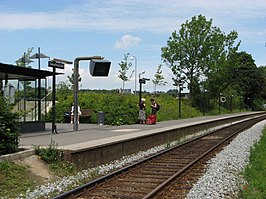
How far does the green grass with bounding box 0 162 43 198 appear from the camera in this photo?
9.58 meters

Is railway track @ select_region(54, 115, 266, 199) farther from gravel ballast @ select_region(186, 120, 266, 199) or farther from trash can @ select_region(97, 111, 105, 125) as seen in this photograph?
trash can @ select_region(97, 111, 105, 125)

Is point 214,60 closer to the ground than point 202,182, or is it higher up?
higher up

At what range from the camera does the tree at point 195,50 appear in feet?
198

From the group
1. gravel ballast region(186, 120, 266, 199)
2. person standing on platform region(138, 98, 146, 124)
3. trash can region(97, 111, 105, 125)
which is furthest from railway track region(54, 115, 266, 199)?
person standing on platform region(138, 98, 146, 124)

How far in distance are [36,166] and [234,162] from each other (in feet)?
20.8

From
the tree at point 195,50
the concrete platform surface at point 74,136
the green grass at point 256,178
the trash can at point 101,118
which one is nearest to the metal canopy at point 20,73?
the concrete platform surface at point 74,136

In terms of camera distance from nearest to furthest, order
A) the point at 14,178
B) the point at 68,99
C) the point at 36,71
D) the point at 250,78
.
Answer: the point at 14,178
the point at 36,71
the point at 68,99
the point at 250,78

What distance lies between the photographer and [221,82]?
207 ft

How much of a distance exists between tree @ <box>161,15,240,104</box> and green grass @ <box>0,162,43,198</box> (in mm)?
49916

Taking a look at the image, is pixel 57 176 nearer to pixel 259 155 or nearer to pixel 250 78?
pixel 259 155

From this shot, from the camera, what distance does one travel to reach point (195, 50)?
6047 centimetres

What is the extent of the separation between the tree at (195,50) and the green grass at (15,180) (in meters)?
49.9

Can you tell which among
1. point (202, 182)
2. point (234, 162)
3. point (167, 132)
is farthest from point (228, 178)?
point (167, 132)

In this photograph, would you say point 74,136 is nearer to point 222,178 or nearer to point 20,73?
point 20,73
